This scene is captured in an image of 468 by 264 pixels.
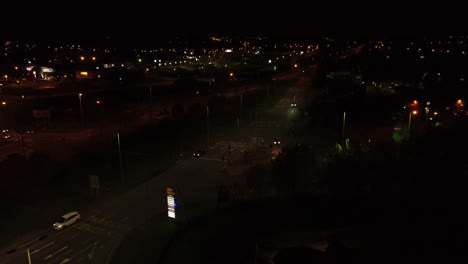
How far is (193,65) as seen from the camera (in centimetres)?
9306

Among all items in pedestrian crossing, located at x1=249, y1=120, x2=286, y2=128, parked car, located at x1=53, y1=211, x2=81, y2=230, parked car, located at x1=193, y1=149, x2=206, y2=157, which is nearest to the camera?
parked car, located at x1=53, y1=211, x2=81, y2=230

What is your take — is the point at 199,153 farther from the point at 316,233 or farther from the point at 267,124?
the point at 316,233

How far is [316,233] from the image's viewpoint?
16172mm

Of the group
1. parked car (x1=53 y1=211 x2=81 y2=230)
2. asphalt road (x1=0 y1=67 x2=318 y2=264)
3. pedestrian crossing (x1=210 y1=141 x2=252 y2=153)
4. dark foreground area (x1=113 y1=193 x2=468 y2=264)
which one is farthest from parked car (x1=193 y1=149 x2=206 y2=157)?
parked car (x1=53 y1=211 x2=81 y2=230)

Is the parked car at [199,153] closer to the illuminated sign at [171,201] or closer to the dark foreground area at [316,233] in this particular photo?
the dark foreground area at [316,233]

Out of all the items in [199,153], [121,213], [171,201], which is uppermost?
[171,201]

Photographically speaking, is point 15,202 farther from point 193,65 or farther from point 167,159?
point 193,65

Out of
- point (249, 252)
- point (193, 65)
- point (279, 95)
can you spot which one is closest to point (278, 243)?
point (249, 252)

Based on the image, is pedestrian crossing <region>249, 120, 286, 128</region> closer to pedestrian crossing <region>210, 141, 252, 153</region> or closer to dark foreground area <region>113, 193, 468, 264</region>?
pedestrian crossing <region>210, 141, 252, 153</region>

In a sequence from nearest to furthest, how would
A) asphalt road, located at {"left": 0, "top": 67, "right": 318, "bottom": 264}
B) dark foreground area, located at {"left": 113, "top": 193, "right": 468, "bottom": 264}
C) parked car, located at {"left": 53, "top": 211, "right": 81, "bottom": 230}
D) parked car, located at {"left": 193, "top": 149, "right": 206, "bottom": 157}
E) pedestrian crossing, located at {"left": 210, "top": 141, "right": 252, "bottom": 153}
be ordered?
dark foreground area, located at {"left": 113, "top": 193, "right": 468, "bottom": 264} → asphalt road, located at {"left": 0, "top": 67, "right": 318, "bottom": 264} → parked car, located at {"left": 53, "top": 211, "right": 81, "bottom": 230} → parked car, located at {"left": 193, "top": 149, "right": 206, "bottom": 157} → pedestrian crossing, located at {"left": 210, "top": 141, "right": 252, "bottom": 153}

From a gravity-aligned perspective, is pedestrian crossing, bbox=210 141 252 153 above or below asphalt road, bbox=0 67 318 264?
below

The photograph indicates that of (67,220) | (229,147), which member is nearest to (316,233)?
(67,220)

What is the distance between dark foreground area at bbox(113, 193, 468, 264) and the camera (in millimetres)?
14484

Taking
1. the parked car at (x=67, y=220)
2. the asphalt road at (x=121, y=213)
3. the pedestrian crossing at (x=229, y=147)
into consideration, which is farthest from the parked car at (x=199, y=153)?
the parked car at (x=67, y=220)
